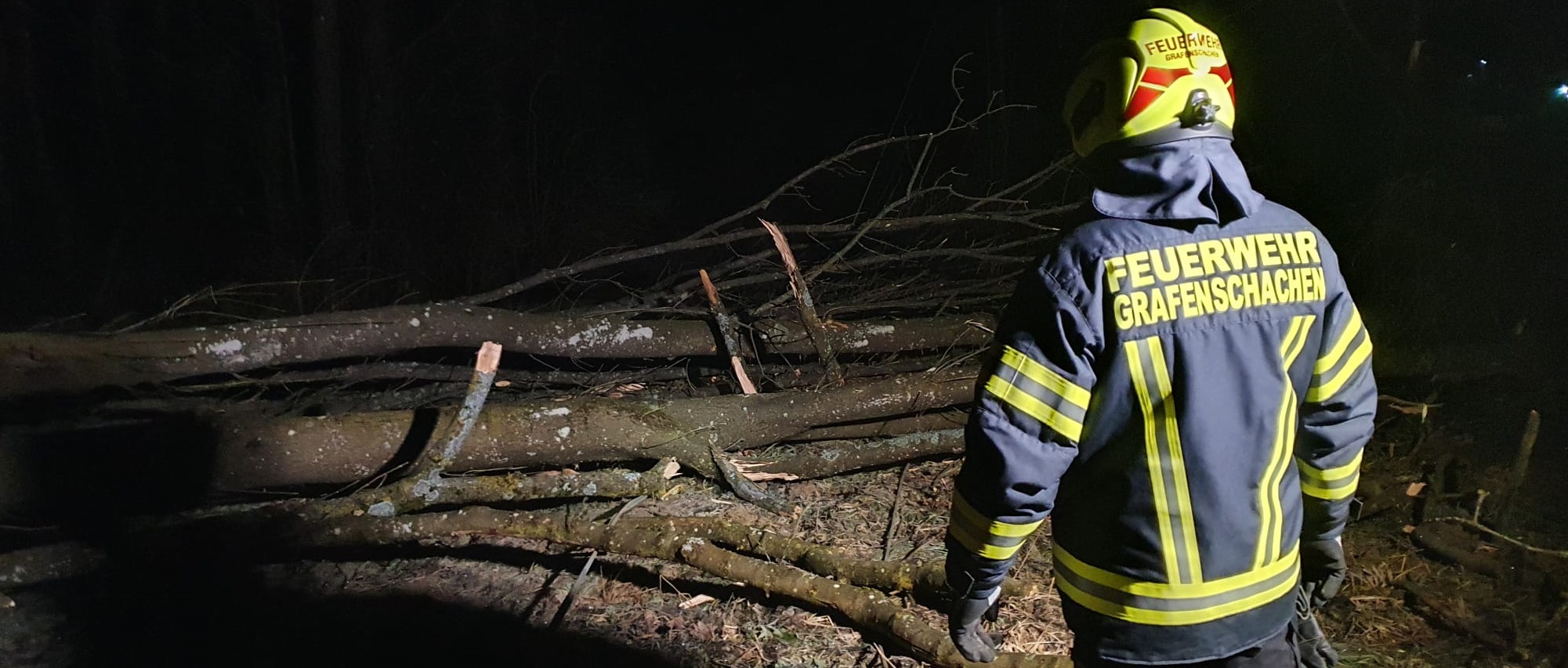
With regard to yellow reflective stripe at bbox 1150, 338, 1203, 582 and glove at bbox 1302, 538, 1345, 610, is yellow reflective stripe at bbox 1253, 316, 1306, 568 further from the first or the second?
glove at bbox 1302, 538, 1345, 610

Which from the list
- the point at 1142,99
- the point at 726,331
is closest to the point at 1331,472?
the point at 1142,99

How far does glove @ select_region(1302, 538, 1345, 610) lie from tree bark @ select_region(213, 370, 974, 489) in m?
2.25

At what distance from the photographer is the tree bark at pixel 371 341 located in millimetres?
3100

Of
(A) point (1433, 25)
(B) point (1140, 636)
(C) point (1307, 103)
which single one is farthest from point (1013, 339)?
(A) point (1433, 25)

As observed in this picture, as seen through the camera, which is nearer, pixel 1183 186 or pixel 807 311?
pixel 1183 186

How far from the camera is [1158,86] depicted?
1423mm

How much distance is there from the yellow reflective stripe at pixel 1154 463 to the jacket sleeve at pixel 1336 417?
1.31ft

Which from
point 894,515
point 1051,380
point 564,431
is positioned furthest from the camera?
point 894,515

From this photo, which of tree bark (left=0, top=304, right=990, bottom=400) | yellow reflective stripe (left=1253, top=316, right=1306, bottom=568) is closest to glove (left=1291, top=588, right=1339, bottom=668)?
yellow reflective stripe (left=1253, top=316, right=1306, bottom=568)

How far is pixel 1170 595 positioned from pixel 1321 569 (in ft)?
2.02

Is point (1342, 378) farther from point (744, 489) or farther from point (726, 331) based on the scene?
point (726, 331)

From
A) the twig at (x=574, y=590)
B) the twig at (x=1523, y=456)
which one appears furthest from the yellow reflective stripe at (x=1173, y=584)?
the twig at (x=1523, y=456)

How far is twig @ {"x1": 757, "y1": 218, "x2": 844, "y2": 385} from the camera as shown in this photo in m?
4.16

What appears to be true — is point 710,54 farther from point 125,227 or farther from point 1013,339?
point 1013,339
